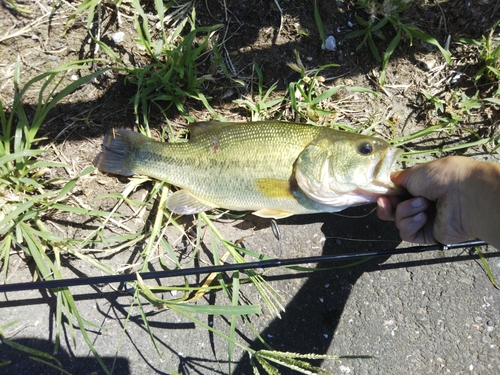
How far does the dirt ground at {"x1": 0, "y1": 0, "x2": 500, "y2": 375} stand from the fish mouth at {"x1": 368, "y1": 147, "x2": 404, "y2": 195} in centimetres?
58

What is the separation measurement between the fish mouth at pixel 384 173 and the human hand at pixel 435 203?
83 millimetres

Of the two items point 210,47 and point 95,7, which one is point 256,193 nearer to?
point 210,47

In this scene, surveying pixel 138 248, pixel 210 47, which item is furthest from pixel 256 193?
pixel 210 47

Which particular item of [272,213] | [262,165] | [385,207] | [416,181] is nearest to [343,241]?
[385,207]

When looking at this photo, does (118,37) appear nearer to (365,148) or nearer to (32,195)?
(32,195)

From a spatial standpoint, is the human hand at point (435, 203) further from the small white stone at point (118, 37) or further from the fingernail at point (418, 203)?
the small white stone at point (118, 37)

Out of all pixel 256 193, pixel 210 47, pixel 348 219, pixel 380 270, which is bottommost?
pixel 380 270

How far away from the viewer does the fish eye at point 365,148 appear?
248 cm

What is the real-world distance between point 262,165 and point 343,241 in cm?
101

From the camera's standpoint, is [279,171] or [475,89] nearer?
[279,171]

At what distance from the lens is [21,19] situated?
2.95m

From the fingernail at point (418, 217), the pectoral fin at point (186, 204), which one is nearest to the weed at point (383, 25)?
the fingernail at point (418, 217)

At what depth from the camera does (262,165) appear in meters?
2.60

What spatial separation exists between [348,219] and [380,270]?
496mm
